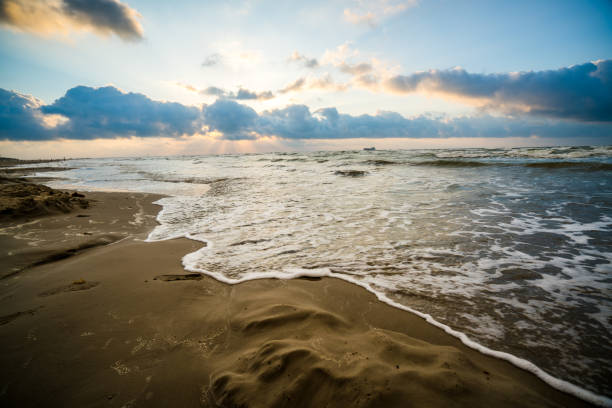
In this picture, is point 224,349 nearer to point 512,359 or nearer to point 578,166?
point 512,359

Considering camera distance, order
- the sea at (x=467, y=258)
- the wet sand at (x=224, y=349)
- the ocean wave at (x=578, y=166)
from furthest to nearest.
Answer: the ocean wave at (x=578, y=166)
the sea at (x=467, y=258)
the wet sand at (x=224, y=349)

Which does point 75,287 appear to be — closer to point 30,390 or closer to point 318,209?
point 30,390

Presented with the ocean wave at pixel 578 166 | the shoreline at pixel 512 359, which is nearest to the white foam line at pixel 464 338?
the shoreline at pixel 512 359

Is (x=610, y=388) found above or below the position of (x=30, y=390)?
below

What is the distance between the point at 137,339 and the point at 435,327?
2.65 meters

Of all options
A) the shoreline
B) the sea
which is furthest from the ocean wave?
the shoreline

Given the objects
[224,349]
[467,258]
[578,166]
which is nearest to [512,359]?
[467,258]

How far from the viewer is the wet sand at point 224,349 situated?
158 centimetres

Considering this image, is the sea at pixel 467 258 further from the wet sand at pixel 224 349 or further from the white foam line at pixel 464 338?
the wet sand at pixel 224 349

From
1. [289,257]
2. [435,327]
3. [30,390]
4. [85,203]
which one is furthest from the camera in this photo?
[85,203]

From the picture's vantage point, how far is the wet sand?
5.19 feet

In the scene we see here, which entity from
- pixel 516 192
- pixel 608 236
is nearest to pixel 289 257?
pixel 608 236

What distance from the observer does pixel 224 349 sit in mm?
2062

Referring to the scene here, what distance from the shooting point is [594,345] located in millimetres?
2088
